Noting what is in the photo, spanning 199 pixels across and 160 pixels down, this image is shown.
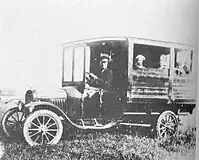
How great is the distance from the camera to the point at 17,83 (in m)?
0.97

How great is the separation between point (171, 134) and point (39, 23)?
1.89ft

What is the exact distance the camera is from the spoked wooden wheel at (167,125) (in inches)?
43.6

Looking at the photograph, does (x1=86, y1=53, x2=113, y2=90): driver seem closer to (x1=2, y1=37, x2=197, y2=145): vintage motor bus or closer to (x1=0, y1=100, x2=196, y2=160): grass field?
(x1=2, y1=37, x2=197, y2=145): vintage motor bus

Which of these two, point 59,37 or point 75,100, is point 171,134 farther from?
point 59,37

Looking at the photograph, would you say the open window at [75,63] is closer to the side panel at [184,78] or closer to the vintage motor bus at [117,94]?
the vintage motor bus at [117,94]

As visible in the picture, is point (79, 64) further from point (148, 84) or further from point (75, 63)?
point (148, 84)

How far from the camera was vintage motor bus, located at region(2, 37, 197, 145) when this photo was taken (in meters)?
1.00

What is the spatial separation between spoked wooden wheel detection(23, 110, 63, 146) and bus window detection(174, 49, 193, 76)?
45 cm

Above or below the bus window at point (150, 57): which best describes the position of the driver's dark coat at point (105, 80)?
below

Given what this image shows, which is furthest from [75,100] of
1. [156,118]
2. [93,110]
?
[156,118]

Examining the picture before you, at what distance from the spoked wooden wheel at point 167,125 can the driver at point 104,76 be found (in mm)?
218

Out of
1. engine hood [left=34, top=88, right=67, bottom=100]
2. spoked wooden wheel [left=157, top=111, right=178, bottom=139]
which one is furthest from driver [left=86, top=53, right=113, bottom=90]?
spoked wooden wheel [left=157, top=111, right=178, bottom=139]

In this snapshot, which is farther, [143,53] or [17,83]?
[143,53]

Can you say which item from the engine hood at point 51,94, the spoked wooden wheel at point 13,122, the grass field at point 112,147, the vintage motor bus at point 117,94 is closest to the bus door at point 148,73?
the vintage motor bus at point 117,94
